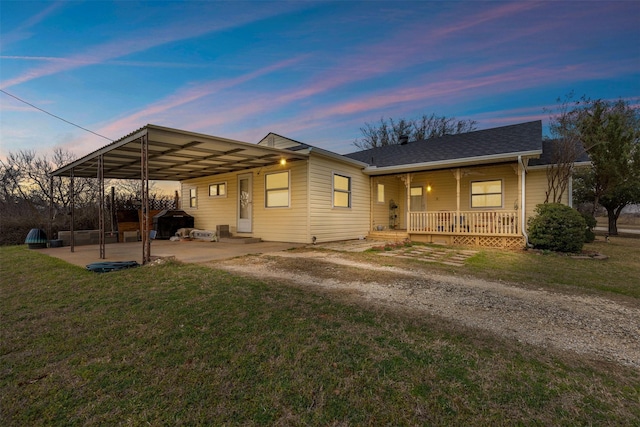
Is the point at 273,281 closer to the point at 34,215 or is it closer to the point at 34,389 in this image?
the point at 34,389

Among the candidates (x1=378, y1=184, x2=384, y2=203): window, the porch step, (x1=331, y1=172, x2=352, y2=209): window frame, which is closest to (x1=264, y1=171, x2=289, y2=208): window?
(x1=331, y1=172, x2=352, y2=209): window frame

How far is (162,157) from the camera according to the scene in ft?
28.1

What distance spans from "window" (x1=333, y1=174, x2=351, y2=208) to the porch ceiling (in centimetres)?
197

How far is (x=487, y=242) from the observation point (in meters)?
9.73

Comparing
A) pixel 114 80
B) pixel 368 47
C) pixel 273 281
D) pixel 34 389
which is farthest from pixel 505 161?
pixel 114 80

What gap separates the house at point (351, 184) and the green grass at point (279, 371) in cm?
491

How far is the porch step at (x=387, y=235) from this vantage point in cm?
1088

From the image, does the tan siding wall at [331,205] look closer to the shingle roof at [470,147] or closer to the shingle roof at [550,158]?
the shingle roof at [470,147]

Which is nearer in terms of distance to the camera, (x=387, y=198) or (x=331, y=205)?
(x=331, y=205)

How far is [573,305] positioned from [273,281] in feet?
13.4

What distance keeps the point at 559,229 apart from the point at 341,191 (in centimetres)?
666

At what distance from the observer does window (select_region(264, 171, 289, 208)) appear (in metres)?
9.75

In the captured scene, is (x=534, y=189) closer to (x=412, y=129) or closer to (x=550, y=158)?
(x=550, y=158)

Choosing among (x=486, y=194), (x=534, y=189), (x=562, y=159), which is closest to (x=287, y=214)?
(x=486, y=194)
